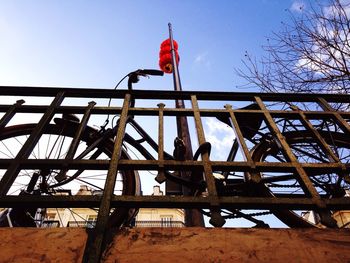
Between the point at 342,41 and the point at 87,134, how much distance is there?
5.23 m

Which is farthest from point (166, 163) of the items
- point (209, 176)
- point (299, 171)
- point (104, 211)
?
point (299, 171)

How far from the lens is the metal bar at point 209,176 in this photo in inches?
66.1

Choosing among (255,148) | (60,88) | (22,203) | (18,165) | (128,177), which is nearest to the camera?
(22,203)

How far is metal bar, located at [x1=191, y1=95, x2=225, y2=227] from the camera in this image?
1.68 m

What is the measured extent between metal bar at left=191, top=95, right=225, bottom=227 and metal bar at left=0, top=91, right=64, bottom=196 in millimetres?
1473

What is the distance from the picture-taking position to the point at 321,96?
3.27m

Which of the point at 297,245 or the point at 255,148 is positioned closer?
the point at 297,245

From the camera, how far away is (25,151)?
2.20 meters

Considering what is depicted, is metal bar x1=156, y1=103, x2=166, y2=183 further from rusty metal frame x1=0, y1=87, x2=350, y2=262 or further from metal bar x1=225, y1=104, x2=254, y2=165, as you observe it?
metal bar x1=225, y1=104, x2=254, y2=165

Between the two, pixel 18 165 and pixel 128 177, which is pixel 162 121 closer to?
pixel 128 177

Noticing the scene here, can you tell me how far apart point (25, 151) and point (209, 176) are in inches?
62.4

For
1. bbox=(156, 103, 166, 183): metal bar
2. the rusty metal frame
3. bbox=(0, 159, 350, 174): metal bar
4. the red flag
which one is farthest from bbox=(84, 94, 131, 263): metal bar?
the red flag

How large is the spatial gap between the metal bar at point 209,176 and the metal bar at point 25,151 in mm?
1473

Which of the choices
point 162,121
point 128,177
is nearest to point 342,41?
point 162,121
